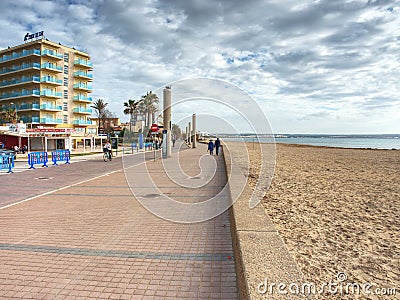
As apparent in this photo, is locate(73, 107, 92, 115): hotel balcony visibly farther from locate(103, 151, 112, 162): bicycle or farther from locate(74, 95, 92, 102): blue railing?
Result: locate(103, 151, 112, 162): bicycle

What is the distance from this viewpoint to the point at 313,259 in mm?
3850

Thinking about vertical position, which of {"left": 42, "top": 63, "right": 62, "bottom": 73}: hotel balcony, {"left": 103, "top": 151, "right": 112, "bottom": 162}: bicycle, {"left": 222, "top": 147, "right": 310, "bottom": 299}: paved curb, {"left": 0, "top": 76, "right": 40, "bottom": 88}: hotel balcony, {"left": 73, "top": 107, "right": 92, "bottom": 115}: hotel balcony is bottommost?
{"left": 103, "top": 151, "right": 112, "bottom": 162}: bicycle

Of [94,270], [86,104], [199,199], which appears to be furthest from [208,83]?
[86,104]

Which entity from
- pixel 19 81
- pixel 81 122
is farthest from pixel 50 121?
pixel 19 81

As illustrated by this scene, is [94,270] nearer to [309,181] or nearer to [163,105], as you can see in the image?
[309,181]

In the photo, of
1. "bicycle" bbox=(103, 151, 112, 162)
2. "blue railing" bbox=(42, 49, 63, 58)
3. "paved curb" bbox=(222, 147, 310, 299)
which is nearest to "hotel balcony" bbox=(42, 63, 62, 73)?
"blue railing" bbox=(42, 49, 63, 58)

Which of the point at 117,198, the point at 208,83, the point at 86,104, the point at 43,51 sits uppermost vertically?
the point at 43,51

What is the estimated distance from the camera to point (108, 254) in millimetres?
4137

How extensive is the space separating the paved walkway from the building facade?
129ft

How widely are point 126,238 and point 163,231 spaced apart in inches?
26.8

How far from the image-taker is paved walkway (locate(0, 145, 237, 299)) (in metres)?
3.22

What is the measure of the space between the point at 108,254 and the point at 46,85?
49122 millimetres

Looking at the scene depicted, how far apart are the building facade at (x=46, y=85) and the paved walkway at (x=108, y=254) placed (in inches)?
1553

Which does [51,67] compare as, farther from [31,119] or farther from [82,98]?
[31,119]
